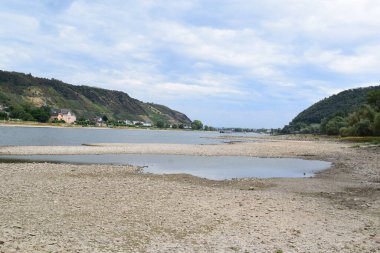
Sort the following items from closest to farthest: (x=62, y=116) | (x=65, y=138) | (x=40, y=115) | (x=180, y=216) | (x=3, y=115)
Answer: (x=180, y=216) < (x=65, y=138) < (x=3, y=115) < (x=40, y=115) < (x=62, y=116)

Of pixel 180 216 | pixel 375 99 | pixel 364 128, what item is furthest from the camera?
pixel 375 99

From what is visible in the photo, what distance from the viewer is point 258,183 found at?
2119 centimetres

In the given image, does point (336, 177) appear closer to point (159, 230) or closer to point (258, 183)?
point (258, 183)

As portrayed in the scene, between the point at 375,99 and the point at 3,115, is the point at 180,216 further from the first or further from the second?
the point at 3,115

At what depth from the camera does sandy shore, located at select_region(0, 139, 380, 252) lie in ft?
30.1

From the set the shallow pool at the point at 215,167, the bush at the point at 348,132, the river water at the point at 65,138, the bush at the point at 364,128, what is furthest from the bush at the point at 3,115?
the shallow pool at the point at 215,167

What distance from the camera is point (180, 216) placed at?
12.0m

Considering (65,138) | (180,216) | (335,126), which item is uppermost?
(335,126)

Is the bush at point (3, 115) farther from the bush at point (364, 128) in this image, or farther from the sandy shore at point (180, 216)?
the sandy shore at point (180, 216)

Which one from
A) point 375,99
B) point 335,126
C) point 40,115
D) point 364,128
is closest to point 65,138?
point 364,128

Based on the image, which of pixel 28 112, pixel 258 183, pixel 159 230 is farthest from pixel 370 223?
pixel 28 112

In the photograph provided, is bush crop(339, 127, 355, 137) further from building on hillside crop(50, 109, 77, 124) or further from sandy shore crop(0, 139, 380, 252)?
building on hillside crop(50, 109, 77, 124)

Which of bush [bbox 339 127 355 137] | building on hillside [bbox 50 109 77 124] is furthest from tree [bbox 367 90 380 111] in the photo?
building on hillside [bbox 50 109 77 124]

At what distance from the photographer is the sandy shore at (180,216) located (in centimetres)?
918
